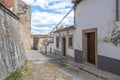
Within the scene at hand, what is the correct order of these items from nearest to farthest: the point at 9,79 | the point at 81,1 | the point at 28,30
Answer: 1. the point at 9,79
2. the point at 81,1
3. the point at 28,30

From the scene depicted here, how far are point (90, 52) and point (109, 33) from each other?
3338 mm

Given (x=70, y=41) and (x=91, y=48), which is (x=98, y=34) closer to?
(x=91, y=48)

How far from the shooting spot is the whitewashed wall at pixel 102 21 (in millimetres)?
10836

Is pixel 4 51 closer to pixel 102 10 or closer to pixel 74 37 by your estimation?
pixel 102 10

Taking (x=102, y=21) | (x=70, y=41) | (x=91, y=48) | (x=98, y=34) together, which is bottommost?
(x=91, y=48)

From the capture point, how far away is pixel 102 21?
39.4ft

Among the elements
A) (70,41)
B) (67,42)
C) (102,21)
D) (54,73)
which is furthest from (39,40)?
(54,73)

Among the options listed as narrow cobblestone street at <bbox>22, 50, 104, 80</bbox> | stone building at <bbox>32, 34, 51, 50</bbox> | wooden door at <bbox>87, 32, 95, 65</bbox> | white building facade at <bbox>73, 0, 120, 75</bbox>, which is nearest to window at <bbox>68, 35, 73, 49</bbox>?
white building facade at <bbox>73, 0, 120, 75</bbox>

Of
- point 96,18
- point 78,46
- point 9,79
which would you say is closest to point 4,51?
point 9,79

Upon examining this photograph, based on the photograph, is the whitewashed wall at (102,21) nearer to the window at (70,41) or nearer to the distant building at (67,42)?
the distant building at (67,42)

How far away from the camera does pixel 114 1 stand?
423 inches

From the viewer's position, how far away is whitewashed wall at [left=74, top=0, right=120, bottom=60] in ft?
35.6

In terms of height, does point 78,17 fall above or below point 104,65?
above

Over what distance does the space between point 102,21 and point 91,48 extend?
2.71m
